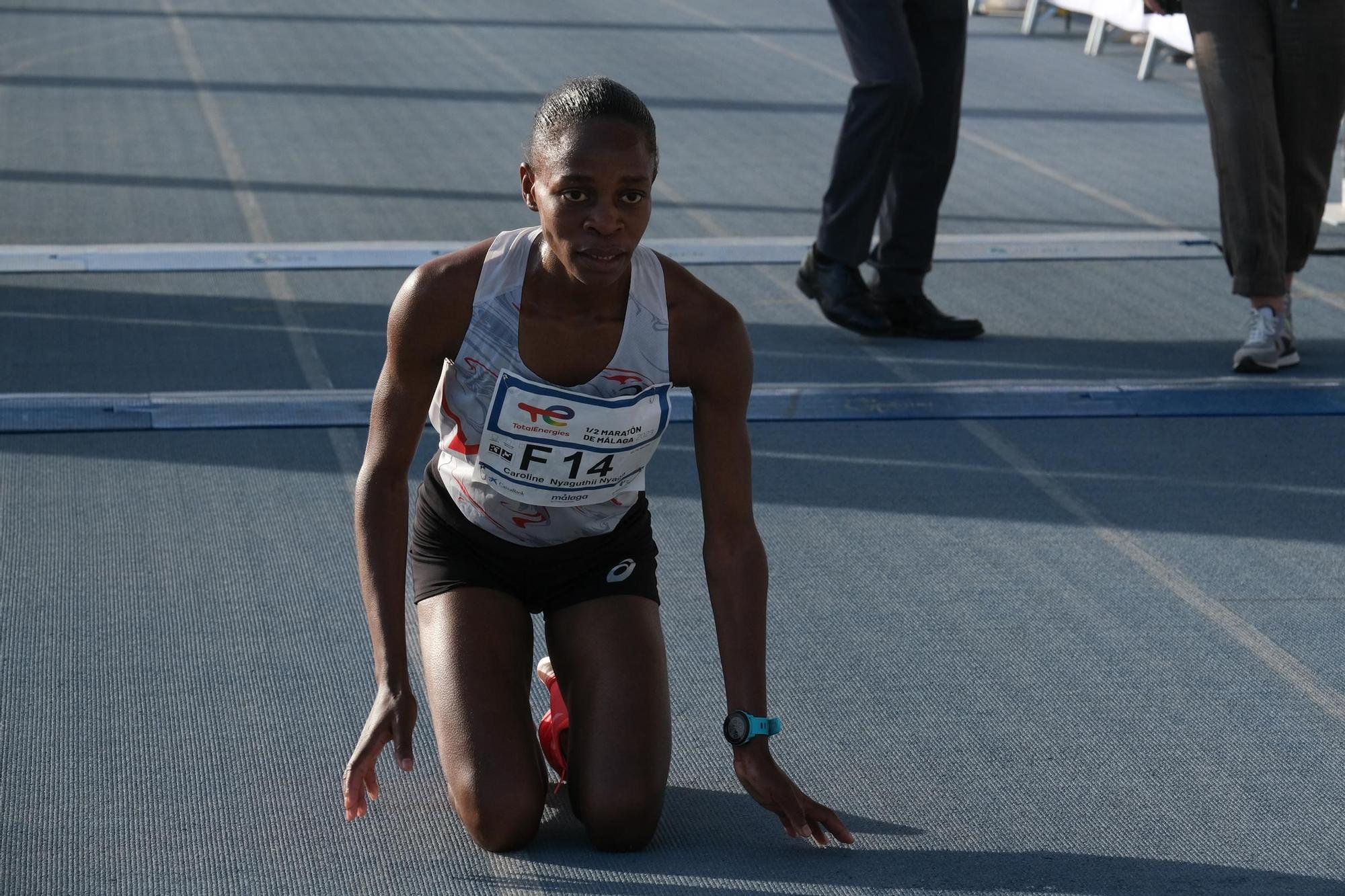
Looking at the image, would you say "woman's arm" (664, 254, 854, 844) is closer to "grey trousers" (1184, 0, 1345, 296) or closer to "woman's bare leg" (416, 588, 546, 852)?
"woman's bare leg" (416, 588, 546, 852)

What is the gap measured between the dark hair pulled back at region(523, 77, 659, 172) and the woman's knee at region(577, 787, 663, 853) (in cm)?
87

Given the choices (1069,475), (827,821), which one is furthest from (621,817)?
(1069,475)

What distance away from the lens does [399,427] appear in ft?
8.13

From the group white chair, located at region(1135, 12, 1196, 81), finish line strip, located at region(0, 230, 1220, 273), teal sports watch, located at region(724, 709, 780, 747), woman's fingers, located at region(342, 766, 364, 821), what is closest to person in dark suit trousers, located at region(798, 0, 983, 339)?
finish line strip, located at region(0, 230, 1220, 273)

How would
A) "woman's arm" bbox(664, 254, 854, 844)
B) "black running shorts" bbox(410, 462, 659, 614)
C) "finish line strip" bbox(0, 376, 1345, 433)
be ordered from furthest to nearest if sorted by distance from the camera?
1. "finish line strip" bbox(0, 376, 1345, 433)
2. "black running shorts" bbox(410, 462, 659, 614)
3. "woman's arm" bbox(664, 254, 854, 844)

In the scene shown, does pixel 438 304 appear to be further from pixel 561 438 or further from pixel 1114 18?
pixel 1114 18

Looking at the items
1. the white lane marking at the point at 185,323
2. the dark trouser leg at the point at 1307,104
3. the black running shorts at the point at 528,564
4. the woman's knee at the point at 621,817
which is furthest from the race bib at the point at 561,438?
the dark trouser leg at the point at 1307,104

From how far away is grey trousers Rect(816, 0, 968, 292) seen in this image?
198 inches

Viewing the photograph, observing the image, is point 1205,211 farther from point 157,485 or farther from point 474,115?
point 157,485

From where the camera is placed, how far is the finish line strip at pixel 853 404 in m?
4.34

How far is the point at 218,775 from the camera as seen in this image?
2605 millimetres

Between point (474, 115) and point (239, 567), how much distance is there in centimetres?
602

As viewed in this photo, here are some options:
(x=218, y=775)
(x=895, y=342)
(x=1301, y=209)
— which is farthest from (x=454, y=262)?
(x=1301, y=209)

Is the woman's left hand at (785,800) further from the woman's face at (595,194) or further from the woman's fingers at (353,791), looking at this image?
the woman's face at (595,194)
